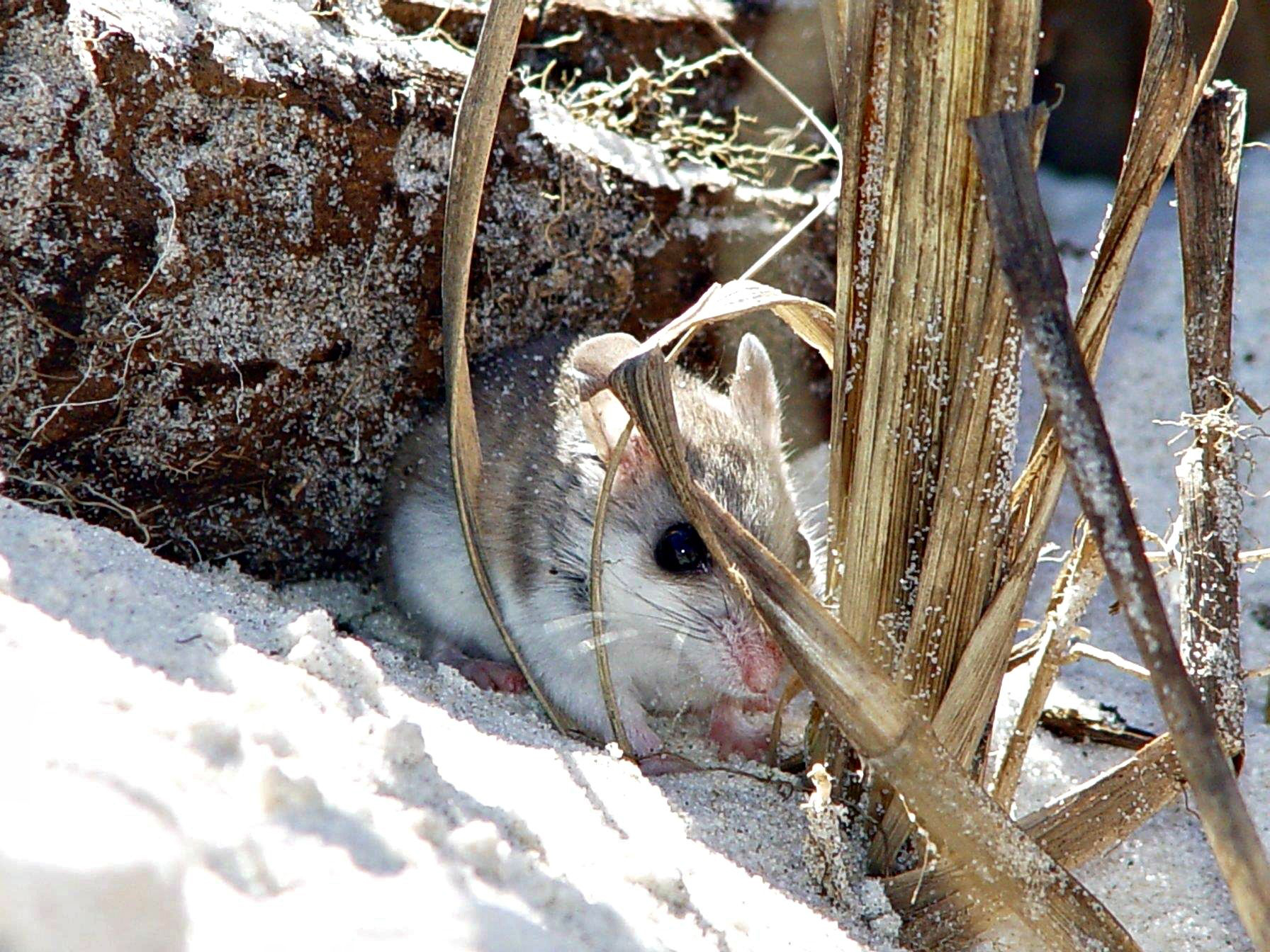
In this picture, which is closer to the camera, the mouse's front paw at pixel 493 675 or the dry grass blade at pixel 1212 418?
the dry grass blade at pixel 1212 418

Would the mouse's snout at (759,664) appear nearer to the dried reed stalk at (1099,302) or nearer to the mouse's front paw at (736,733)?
the mouse's front paw at (736,733)

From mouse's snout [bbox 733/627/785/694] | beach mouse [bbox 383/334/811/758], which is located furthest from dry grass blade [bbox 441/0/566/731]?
mouse's snout [bbox 733/627/785/694]

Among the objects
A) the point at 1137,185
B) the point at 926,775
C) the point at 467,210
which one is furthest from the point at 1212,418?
→ the point at 467,210

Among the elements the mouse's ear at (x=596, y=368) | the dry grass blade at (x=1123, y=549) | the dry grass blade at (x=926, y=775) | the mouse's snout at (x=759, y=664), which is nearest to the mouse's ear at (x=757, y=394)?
the mouse's ear at (x=596, y=368)

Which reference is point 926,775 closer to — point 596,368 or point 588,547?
point 596,368

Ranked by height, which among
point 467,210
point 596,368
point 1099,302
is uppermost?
point 1099,302

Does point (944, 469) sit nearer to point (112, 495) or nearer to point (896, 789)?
point (896, 789)

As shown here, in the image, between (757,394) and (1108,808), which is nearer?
(1108,808)

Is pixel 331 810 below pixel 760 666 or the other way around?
the other way around
